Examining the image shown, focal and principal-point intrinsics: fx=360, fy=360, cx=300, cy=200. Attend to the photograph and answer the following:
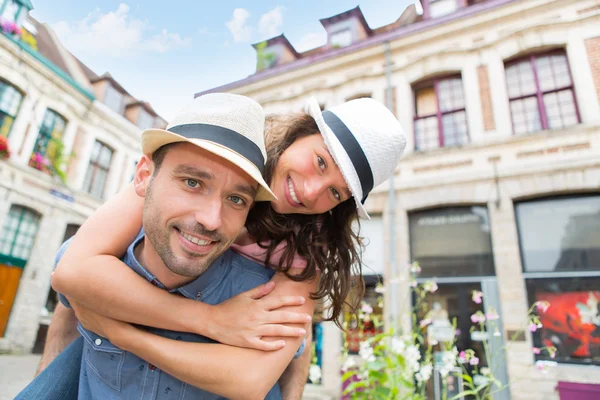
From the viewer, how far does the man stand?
1.29 meters

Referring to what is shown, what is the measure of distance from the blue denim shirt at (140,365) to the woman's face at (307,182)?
482 millimetres

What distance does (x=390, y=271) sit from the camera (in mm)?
7883

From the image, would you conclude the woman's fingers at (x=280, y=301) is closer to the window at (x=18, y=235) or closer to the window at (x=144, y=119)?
the window at (x=18, y=235)

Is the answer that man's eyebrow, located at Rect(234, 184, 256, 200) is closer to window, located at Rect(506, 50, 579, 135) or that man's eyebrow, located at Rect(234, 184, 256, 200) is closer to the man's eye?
the man's eye

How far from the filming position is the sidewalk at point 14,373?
5.45 m

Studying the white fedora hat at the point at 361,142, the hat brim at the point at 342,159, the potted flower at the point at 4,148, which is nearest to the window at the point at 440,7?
the white fedora hat at the point at 361,142

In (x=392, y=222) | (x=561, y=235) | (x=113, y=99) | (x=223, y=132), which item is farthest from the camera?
(x=113, y=99)

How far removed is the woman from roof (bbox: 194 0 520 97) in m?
8.73

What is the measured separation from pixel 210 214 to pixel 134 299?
Answer: 0.42 metres

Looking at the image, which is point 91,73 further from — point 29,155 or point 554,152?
point 554,152

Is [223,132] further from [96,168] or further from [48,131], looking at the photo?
[96,168]

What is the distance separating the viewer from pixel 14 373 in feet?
23.0

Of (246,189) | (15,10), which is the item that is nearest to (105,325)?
(246,189)

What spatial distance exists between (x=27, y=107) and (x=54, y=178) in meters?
2.21
